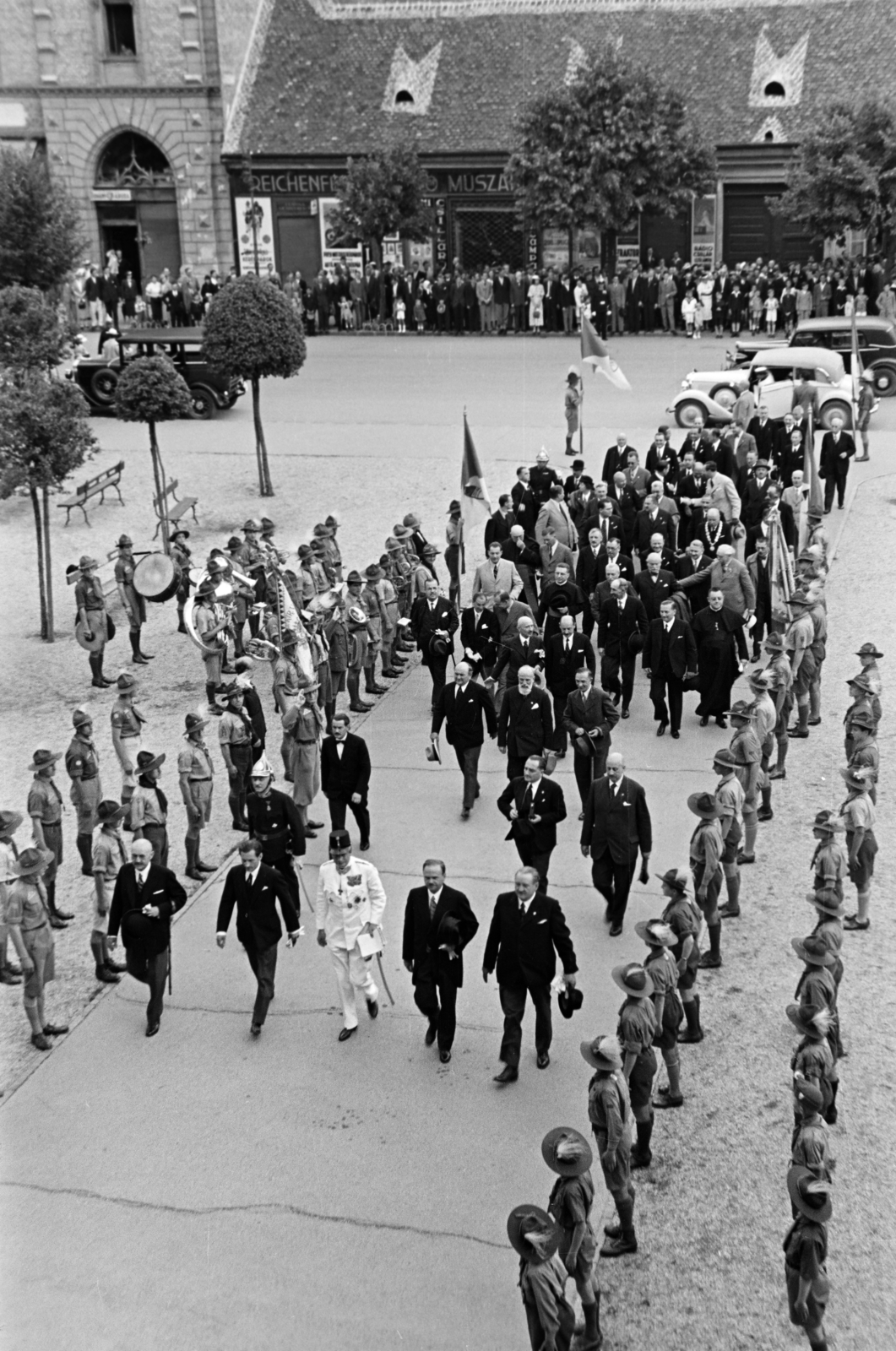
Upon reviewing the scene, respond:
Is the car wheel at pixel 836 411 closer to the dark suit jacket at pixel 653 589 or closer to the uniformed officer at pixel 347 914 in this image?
the dark suit jacket at pixel 653 589

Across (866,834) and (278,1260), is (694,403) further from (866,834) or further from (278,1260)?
(278,1260)

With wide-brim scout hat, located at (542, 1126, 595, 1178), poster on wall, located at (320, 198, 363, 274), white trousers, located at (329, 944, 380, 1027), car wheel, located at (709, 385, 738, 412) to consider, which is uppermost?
poster on wall, located at (320, 198, 363, 274)

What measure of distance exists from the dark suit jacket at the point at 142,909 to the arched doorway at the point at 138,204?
39.2m

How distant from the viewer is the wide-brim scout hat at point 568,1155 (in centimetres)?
680

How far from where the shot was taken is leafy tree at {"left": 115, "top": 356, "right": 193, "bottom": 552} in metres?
21.1

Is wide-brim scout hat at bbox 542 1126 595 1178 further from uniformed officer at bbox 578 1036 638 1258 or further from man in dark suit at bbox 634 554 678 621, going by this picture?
man in dark suit at bbox 634 554 678 621

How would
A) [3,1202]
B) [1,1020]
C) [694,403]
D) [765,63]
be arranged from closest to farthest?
1. [3,1202]
2. [1,1020]
3. [694,403]
4. [765,63]

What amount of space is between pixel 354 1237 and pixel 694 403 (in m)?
21.1

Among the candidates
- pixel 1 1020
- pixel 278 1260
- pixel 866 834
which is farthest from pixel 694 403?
pixel 278 1260

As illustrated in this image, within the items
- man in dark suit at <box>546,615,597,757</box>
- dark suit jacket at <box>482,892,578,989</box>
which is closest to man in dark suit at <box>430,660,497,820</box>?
man in dark suit at <box>546,615,597,757</box>

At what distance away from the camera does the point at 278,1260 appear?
7633 millimetres

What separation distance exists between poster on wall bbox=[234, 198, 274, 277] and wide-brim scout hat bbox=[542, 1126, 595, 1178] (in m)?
40.2

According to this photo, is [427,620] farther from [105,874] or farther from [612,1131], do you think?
[612,1131]

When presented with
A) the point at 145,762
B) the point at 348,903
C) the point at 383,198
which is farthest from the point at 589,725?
the point at 383,198
